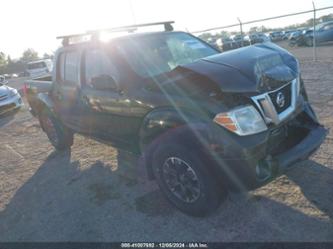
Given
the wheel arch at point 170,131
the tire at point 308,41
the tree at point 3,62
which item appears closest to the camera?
the wheel arch at point 170,131

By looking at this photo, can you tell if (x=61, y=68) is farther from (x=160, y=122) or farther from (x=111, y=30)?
(x=160, y=122)

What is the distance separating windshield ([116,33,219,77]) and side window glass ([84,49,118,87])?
0.72 feet

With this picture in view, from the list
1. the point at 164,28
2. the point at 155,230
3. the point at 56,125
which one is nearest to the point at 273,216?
the point at 155,230

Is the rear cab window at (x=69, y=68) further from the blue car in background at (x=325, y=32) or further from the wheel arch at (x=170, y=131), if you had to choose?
the blue car in background at (x=325, y=32)

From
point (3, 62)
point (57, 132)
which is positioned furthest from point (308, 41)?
point (3, 62)

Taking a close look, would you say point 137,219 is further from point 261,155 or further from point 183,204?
point 261,155

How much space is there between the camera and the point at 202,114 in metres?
2.88

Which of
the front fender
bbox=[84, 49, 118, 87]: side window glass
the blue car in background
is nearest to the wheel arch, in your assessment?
the front fender

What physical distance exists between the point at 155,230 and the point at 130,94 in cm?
149

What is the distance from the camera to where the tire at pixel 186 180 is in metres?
2.96

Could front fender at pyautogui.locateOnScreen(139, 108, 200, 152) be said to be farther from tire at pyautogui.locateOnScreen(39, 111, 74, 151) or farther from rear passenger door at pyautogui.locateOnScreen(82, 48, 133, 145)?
tire at pyautogui.locateOnScreen(39, 111, 74, 151)

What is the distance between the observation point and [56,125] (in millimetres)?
5871

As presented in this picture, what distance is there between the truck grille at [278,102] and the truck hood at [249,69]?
64 mm

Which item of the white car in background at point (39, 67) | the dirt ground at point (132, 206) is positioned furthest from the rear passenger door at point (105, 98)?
the white car in background at point (39, 67)
